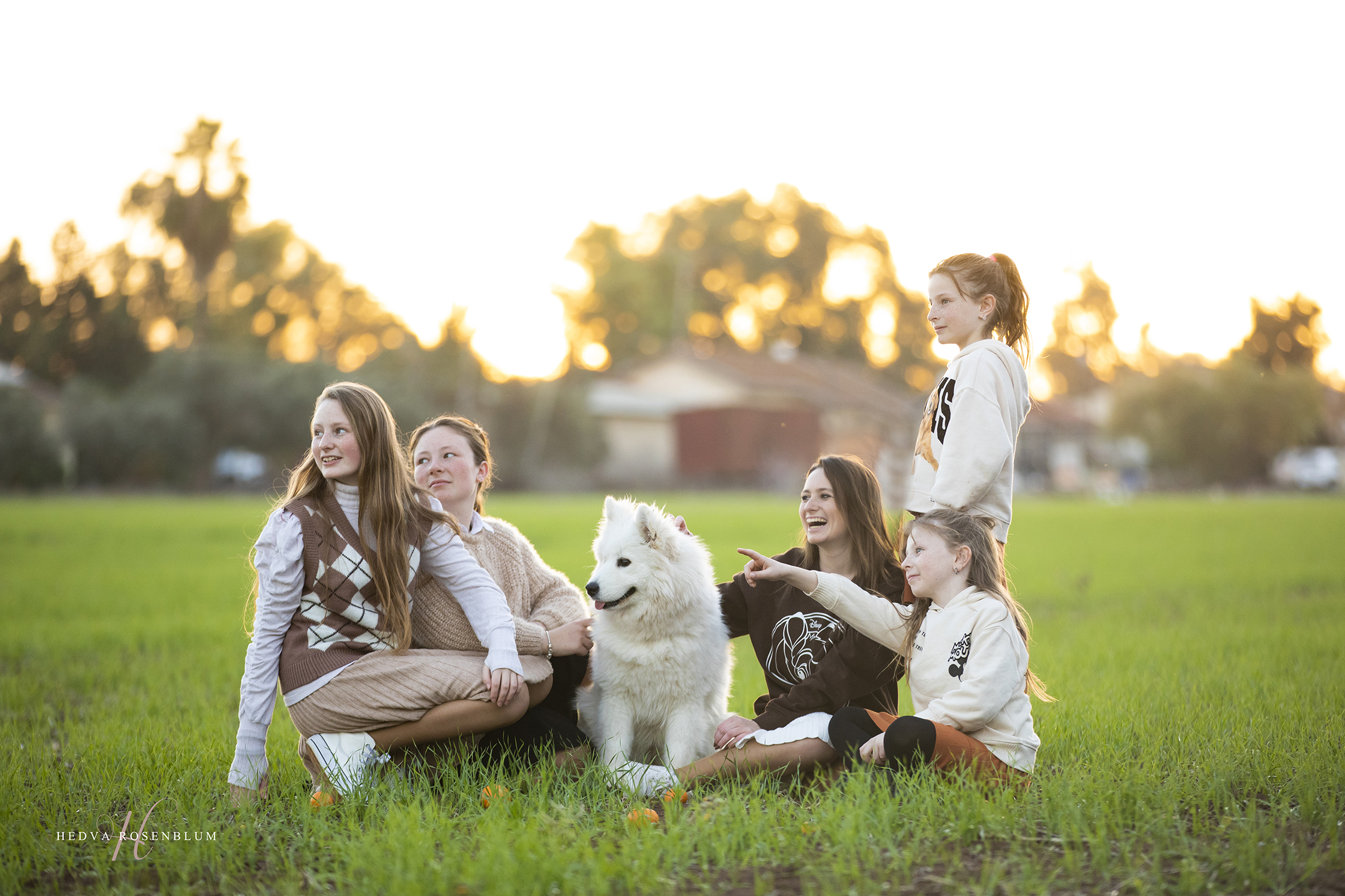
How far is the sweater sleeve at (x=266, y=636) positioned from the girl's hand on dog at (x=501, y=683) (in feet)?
2.54

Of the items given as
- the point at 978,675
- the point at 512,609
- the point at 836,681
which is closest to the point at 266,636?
the point at 512,609

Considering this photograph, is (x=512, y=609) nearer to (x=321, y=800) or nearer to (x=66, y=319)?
(x=321, y=800)

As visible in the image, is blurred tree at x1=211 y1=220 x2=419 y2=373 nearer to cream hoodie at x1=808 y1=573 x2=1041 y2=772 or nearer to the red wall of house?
the red wall of house

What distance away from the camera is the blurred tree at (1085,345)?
66.2 metres

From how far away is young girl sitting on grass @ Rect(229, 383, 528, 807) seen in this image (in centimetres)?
365

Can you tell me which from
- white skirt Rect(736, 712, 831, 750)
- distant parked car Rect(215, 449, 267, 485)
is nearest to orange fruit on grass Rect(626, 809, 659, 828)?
white skirt Rect(736, 712, 831, 750)

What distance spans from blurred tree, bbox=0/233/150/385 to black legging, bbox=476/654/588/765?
39.3ft

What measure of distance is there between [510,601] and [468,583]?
1.30ft

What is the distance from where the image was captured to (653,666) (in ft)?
13.3

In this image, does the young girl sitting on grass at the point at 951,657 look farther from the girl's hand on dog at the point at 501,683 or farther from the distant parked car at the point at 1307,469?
the distant parked car at the point at 1307,469

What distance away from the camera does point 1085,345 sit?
66750mm

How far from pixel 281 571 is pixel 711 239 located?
49.3 metres

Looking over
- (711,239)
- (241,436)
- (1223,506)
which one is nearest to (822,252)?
(711,239)

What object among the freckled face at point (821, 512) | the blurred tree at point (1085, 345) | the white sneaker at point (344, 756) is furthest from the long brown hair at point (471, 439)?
the blurred tree at point (1085, 345)
